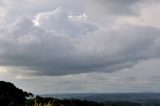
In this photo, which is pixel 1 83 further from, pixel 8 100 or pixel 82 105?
pixel 82 105

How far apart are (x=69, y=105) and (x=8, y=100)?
82.3 feet

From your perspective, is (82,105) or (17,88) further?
(17,88)

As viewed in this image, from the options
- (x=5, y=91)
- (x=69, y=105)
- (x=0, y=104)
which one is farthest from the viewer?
(x=5, y=91)

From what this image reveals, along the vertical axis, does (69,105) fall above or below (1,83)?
below

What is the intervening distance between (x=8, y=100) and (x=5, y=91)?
18.3m

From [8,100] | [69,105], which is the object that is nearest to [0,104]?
[8,100]

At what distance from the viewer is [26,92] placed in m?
128

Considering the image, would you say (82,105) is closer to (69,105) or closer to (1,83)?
(69,105)

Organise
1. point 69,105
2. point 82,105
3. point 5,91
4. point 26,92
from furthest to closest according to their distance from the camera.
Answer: point 26,92, point 5,91, point 82,105, point 69,105

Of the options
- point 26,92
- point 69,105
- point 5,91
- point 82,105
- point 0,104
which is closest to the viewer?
point 69,105

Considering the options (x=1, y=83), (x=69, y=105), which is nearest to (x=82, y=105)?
(x=69, y=105)

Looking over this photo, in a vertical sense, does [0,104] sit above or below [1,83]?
below

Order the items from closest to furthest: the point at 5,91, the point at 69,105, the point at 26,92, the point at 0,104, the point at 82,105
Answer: the point at 69,105 → the point at 0,104 → the point at 82,105 → the point at 5,91 → the point at 26,92

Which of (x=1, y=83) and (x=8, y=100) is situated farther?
(x=1, y=83)
